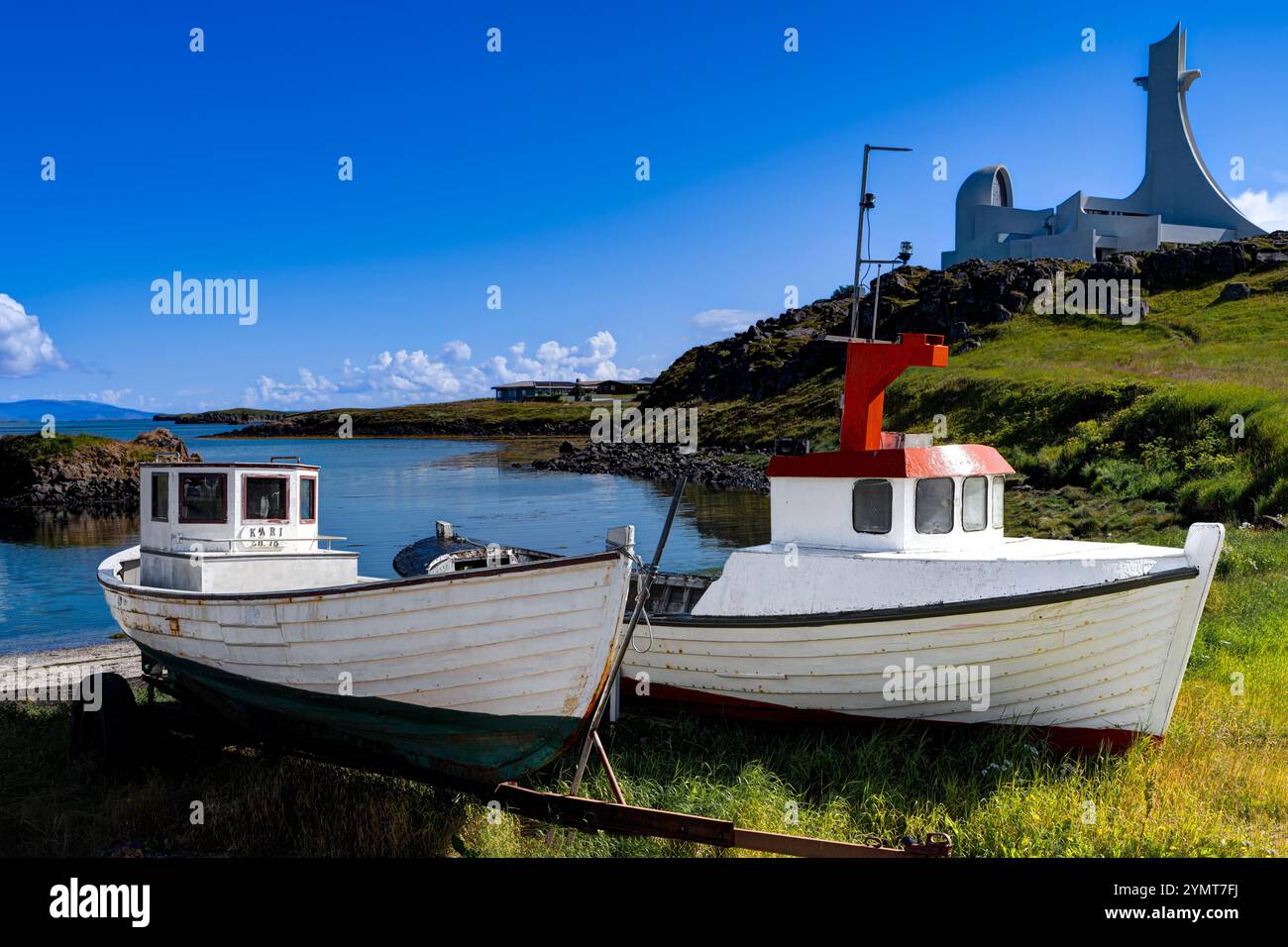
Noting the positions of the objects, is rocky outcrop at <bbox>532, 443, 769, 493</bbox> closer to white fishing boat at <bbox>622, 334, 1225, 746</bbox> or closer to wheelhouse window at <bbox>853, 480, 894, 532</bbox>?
white fishing boat at <bbox>622, 334, 1225, 746</bbox>

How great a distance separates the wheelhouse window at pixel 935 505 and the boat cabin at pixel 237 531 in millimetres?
7339

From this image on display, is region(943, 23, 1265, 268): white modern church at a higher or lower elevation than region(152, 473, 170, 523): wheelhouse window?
higher

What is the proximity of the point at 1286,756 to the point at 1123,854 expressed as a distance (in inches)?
130

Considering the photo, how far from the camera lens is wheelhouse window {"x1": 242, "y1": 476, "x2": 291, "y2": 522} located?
11711 millimetres

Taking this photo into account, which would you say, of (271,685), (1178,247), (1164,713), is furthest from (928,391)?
(271,685)

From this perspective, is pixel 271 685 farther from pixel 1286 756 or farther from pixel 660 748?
pixel 1286 756

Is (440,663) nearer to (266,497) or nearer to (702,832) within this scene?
(702,832)

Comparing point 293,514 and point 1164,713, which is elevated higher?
point 293,514

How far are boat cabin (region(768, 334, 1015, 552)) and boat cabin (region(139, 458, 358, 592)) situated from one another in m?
5.95

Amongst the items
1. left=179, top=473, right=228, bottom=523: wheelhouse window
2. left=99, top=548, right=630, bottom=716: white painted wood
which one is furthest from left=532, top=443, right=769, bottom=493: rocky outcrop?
left=99, top=548, right=630, bottom=716: white painted wood

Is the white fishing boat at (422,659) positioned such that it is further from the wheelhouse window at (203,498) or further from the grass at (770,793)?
the wheelhouse window at (203,498)

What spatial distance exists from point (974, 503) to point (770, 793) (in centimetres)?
498

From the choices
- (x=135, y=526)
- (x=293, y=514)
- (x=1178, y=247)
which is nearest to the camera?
(x=293, y=514)

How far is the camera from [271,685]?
9445 mm
